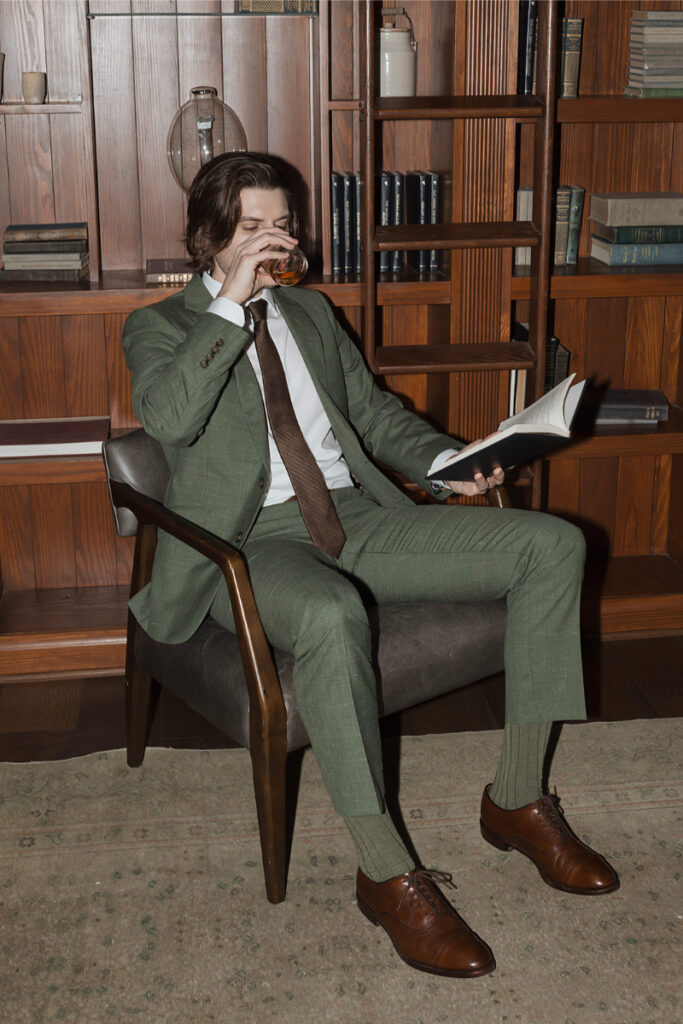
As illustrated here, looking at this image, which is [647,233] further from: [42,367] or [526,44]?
[42,367]

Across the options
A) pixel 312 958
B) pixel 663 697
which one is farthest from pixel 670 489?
pixel 312 958

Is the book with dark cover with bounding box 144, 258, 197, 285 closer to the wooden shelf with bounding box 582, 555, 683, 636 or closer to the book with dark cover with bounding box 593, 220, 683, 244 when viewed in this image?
the book with dark cover with bounding box 593, 220, 683, 244

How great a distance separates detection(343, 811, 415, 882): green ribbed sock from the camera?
6.12 feet

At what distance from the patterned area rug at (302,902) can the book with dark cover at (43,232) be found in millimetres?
1278

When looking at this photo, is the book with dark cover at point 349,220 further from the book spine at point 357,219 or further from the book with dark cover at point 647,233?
the book with dark cover at point 647,233

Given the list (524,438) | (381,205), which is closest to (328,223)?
(381,205)

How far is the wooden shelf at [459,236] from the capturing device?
2.57 metres

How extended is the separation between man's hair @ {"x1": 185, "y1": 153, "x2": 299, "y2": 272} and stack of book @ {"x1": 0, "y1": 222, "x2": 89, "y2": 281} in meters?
0.68

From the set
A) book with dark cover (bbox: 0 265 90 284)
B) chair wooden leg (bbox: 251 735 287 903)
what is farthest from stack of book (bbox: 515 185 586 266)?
chair wooden leg (bbox: 251 735 287 903)

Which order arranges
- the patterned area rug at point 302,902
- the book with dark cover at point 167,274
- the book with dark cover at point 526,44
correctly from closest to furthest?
1. the patterned area rug at point 302,902
2. the book with dark cover at point 526,44
3. the book with dark cover at point 167,274

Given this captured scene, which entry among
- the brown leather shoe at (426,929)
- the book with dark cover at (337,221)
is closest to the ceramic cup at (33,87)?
the book with dark cover at (337,221)

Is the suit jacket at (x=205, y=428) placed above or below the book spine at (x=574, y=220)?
below

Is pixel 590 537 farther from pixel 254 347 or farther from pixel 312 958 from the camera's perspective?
pixel 312 958

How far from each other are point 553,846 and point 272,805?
0.53 meters
